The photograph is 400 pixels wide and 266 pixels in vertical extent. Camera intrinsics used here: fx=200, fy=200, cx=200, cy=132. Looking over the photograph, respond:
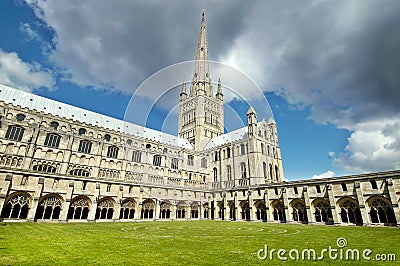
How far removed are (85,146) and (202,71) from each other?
162ft

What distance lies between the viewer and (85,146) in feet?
129

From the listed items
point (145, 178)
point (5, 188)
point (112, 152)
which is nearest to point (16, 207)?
point (5, 188)

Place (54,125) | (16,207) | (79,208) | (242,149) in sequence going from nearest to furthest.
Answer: (16,207)
(79,208)
(54,125)
(242,149)

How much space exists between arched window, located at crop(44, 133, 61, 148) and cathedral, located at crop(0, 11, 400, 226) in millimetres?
143

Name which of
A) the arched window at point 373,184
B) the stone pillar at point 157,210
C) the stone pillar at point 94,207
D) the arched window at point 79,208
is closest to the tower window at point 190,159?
the stone pillar at point 157,210

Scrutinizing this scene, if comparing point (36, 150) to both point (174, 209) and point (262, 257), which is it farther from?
point (262, 257)

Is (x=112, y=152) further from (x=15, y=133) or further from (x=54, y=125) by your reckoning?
(x=15, y=133)

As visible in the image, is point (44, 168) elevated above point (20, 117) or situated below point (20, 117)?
below

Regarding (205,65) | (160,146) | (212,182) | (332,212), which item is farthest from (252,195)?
(205,65)

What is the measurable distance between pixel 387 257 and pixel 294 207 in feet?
77.4

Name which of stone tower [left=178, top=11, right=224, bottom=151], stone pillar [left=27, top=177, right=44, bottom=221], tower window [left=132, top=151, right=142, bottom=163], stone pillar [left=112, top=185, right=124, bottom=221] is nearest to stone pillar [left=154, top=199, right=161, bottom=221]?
stone pillar [left=112, top=185, right=124, bottom=221]

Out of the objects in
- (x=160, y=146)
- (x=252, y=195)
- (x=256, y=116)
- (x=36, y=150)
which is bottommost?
(x=252, y=195)

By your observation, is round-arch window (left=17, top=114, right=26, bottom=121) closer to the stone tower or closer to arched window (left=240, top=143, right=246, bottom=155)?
the stone tower

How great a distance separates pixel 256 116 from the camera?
4634cm
